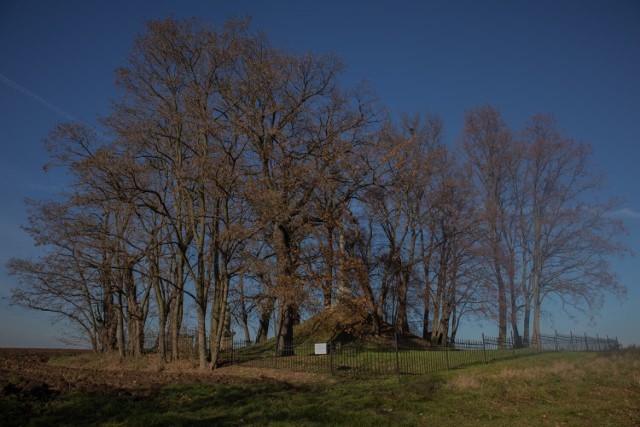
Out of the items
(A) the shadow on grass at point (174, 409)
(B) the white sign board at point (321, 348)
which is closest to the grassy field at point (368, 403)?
(A) the shadow on grass at point (174, 409)

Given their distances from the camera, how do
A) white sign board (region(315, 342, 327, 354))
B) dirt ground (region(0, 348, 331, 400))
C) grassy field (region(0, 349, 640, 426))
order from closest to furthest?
grassy field (region(0, 349, 640, 426))
dirt ground (region(0, 348, 331, 400))
white sign board (region(315, 342, 327, 354))

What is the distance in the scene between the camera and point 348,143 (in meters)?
22.6

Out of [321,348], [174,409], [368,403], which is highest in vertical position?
[321,348]

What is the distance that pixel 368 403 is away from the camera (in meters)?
11.7

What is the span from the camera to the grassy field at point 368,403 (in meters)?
9.89

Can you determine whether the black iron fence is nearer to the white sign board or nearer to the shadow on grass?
the white sign board

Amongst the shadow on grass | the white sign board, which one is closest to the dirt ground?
the shadow on grass

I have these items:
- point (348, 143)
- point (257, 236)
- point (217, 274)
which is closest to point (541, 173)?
point (348, 143)

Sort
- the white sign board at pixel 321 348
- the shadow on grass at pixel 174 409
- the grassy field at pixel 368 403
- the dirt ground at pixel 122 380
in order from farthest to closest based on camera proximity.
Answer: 1. the white sign board at pixel 321 348
2. the dirt ground at pixel 122 380
3. the grassy field at pixel 368 403
4. the shadow on grass at pixel 174 409

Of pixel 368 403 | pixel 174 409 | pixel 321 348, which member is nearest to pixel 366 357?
pixel 321 348

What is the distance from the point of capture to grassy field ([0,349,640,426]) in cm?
989

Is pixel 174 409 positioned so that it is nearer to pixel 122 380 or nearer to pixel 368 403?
pixel 368 403

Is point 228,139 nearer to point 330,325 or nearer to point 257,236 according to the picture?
point 257,236

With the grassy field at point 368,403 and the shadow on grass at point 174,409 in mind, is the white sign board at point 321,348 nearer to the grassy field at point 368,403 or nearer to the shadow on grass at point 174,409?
the grassy field at point 368,403
